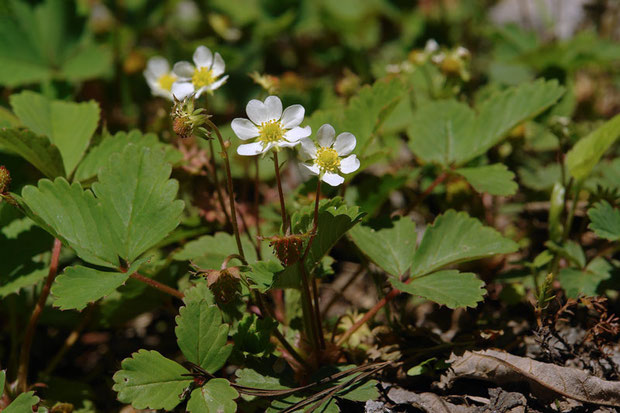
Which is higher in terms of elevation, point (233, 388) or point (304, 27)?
point (304, 27)

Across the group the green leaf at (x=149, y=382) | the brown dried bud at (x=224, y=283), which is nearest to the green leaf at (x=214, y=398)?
the green leaf at (x=149, y=382)

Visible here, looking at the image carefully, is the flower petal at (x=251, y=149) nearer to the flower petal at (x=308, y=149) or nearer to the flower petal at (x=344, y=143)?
the flower petal at (x=308, y=149)

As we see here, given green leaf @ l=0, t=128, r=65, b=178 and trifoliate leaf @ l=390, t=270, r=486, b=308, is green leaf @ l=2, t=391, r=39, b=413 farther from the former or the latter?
trifoliate leaf @ l=390, t=270, r=486, b=308

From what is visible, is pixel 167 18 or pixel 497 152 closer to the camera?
pixel 497 152

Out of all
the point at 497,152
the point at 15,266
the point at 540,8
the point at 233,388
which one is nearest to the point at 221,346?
the point at 233,388

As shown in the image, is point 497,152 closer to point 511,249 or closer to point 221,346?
point 511,249

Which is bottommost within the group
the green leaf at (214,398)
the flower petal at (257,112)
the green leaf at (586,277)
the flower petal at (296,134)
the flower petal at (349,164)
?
the green leaf at (586,277)

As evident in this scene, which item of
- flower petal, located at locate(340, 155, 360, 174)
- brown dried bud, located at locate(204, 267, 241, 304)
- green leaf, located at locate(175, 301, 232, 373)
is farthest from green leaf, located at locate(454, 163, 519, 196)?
green leaf, located at locate(175, 301, 232, 373)
